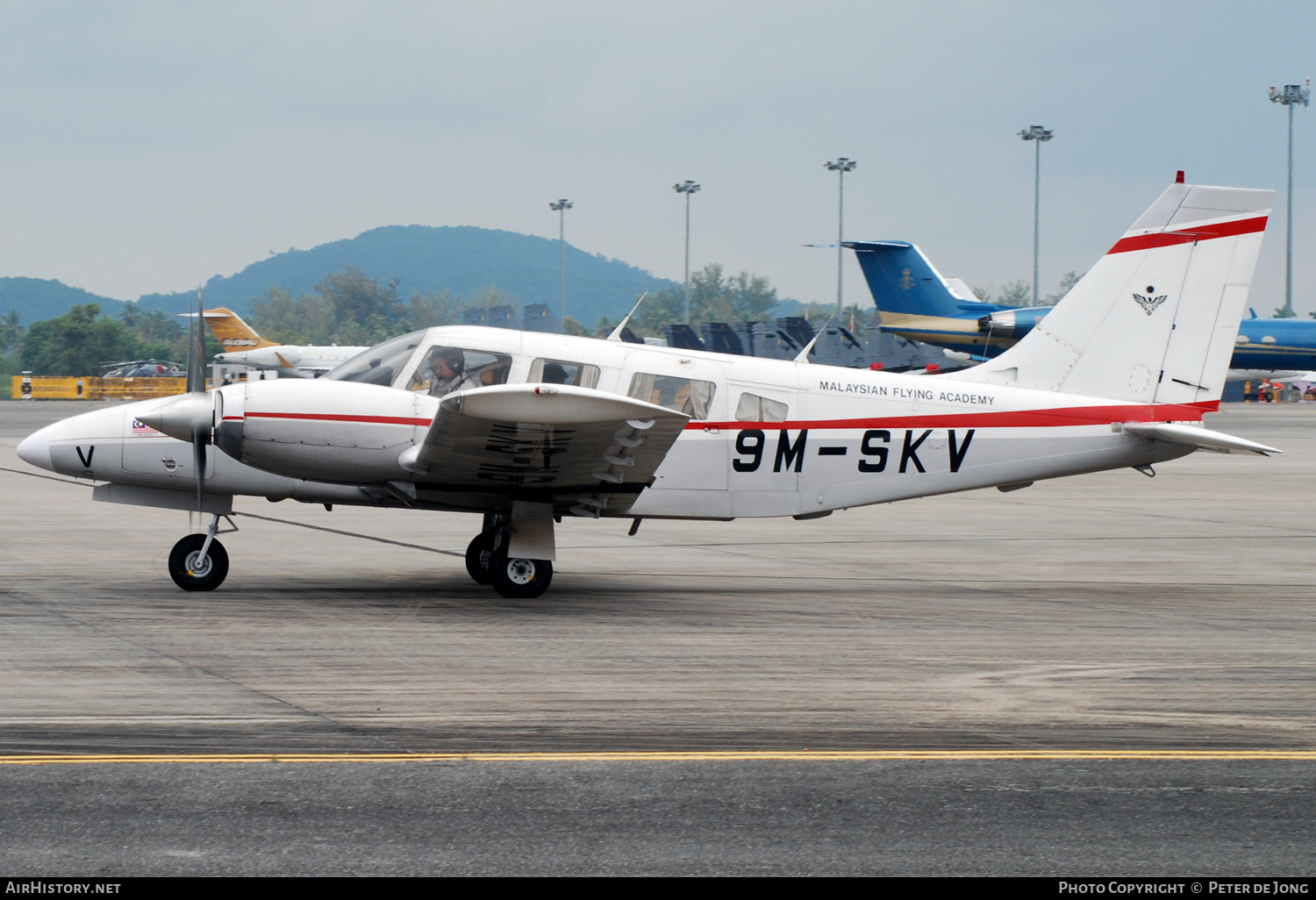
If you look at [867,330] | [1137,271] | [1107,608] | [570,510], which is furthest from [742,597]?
[867,330]

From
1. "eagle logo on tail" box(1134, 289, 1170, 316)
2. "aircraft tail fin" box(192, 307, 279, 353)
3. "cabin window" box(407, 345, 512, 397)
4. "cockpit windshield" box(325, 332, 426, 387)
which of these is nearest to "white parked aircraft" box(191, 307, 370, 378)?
"aircraft tail fin" box(192, 307, 279, 353)

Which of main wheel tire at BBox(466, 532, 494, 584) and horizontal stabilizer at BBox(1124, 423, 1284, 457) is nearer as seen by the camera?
horizontal stabilizer at BBox(1124, 423, 1284, 457)

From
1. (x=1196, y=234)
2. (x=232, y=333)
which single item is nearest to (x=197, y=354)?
(x=1196, y=234)

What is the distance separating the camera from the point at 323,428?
11.8 metres

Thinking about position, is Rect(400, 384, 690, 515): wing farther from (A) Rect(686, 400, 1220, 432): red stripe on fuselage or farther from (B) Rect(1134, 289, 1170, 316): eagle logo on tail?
(B) Rect(1134, 289, 1170, 316): eagle logo on tail

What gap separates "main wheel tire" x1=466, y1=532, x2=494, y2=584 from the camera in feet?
43.7

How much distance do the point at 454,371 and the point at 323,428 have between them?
1.31 m

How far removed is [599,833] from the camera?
551cm

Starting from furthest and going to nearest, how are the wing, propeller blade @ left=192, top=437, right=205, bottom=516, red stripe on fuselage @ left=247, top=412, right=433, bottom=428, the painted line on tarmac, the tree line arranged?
the tree line → propeller blade @ left=192, top=437, right=205, bottom=516 → red stripe on fuselage @ left=247, top=412, right=433, bottom=428 → the wing → the painted line on tarmac

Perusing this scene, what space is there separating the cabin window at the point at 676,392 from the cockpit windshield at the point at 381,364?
2087mm

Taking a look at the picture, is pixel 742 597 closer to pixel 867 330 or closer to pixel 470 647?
pixel 470 647

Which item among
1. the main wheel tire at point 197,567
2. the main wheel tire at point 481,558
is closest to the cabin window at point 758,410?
the main wheel tire at point 481,558

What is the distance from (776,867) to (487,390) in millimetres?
6235

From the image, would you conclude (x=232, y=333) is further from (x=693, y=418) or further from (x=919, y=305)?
(x=693, y=418)
